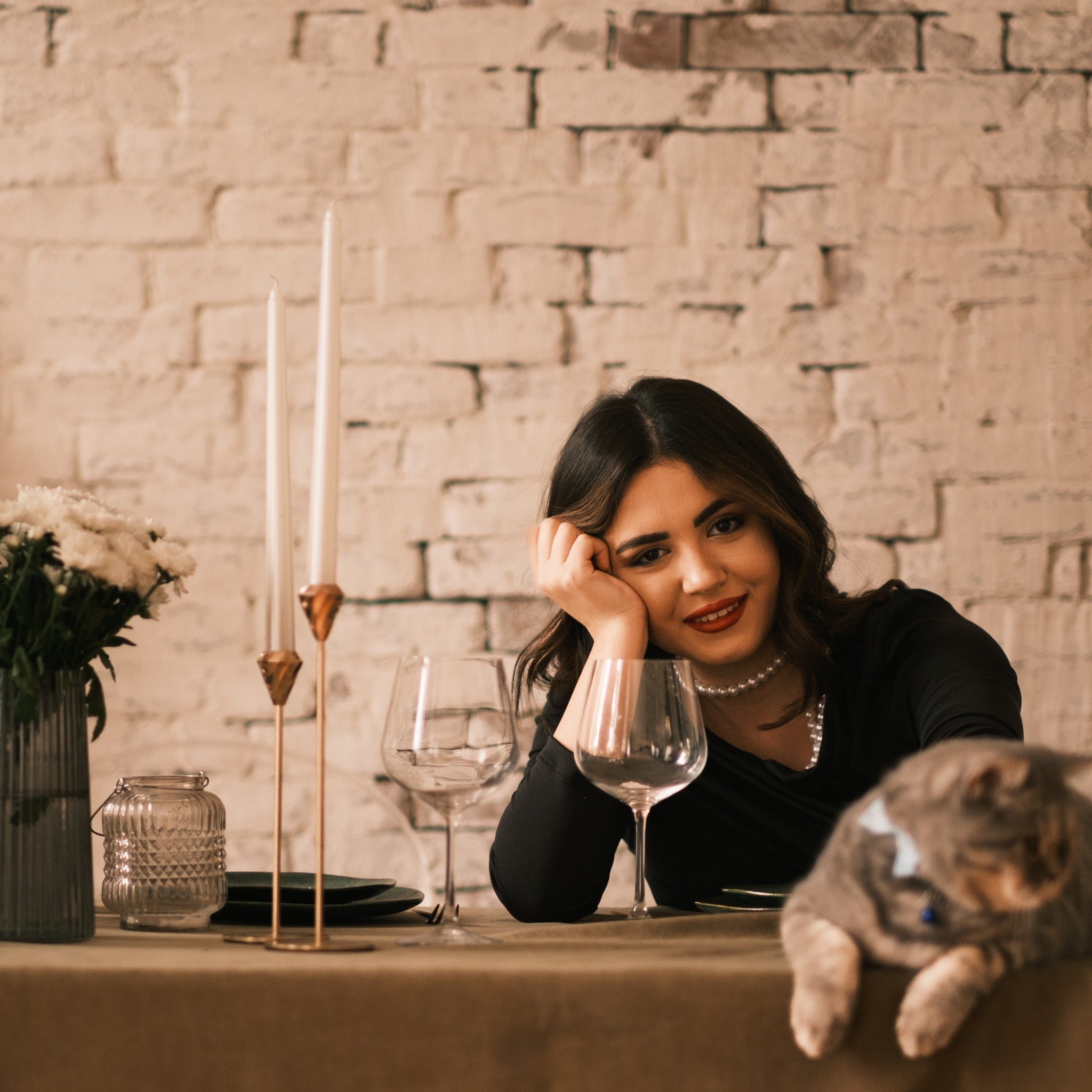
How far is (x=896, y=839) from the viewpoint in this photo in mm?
573

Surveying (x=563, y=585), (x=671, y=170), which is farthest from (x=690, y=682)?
(x=671, y=170)

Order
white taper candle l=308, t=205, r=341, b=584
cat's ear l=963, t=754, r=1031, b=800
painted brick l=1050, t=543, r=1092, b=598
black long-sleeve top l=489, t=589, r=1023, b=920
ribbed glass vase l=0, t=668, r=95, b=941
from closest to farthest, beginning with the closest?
cat's ear l=963, t=754, r=1031, b=800, white taper candle l=308, t=205, r=341, b=584, ribbed glass vase l=0, t=668, r=95, b=941, black long-sleeve top l=489, t=589, r=1023, b=920, painted brick l=1050, t=543, r=1092, b=598

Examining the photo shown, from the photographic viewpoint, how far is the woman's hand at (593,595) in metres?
1.34

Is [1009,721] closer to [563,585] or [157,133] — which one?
[563,585]

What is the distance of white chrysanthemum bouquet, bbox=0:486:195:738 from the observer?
0.77 metres

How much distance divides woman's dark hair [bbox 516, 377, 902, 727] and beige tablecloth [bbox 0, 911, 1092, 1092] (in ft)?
2.61

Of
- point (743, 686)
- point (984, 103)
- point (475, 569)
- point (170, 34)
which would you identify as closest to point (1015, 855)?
point (743, 686)

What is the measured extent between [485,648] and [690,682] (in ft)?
3.95

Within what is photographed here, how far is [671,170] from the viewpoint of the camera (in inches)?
80.4

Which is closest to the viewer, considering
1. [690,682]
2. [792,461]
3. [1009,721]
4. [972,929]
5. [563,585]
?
[972,929]

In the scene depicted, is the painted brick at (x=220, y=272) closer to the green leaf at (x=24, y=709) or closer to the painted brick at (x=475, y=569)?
the painted brick at (x=475, y=569)

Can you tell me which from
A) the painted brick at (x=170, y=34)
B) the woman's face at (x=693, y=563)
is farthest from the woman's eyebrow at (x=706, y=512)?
the painted brick at (x=170, y=34)

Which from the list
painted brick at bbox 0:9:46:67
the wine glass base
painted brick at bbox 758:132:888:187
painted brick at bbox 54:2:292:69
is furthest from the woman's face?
painted brick at bbox 0:9:46:67

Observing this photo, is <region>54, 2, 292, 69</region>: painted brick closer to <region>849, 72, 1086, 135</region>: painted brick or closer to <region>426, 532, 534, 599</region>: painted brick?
<region>426, 532, 534, 599</region>: painted brick
